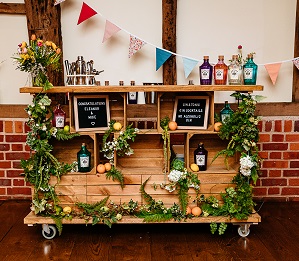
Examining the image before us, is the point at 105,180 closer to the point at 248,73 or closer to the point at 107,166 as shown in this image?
the point at 107,166

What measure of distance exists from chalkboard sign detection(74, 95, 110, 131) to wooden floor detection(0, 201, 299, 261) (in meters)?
0.72

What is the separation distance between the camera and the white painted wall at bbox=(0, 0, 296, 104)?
10.0 feet

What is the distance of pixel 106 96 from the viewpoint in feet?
8.49

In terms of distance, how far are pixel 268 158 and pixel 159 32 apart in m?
1.38

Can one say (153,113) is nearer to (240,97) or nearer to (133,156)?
(133,156)

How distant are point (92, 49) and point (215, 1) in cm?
105

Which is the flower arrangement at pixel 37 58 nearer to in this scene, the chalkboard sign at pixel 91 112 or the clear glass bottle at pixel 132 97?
the chalkboard sign at pixel 91 112

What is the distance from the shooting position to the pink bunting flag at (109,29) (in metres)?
2.98

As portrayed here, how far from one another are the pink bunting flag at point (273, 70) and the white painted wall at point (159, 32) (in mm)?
83

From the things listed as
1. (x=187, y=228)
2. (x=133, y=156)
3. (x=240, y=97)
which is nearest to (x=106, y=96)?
(x=133, y=156)

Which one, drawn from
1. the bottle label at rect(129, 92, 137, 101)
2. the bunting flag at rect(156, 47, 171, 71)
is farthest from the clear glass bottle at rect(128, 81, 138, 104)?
the bunting flag at rect(156, 47, 171, 71)

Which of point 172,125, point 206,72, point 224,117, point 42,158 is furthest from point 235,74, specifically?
point 42,158

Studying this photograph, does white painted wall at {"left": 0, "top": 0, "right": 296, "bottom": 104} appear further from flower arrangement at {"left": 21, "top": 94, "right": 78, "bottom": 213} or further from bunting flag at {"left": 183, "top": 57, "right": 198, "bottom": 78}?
flower arrangement at {"left": 21, "top": 94, "right": 78, "bottom": 213}

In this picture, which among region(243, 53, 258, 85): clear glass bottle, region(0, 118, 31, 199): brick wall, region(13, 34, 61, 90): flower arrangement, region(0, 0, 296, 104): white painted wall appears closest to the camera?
region(13, 34, 61, 90): flower arrangement
